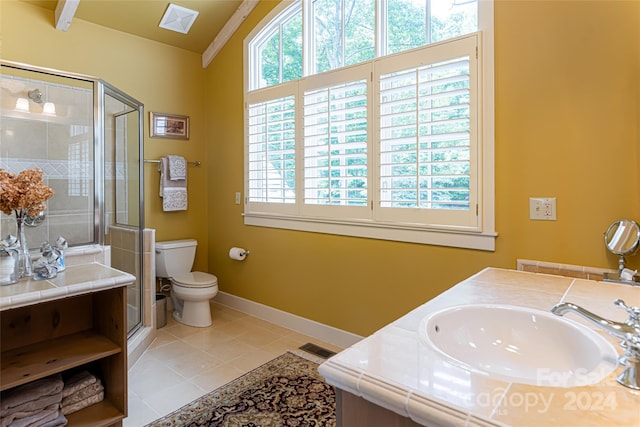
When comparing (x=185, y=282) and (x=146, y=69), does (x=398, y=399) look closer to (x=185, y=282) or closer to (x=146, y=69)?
(x=185, y=282)

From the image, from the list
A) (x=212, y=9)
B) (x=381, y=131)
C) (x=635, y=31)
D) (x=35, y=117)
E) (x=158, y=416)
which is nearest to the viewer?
(x=635, y=31)

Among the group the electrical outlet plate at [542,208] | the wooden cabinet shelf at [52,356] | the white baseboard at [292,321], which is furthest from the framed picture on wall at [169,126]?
the electrical outlet plate at [542,208]

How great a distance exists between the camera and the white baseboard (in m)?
2.77

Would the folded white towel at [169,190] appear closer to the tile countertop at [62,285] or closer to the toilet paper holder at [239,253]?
the toilet paper holder at [239,253]

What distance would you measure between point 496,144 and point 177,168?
113 inches

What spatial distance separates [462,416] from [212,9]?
3.76 m

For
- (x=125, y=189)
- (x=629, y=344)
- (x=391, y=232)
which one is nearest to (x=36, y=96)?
(x=125, y=189)

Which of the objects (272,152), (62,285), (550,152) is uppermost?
(272,152)

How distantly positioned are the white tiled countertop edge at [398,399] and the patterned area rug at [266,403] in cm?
128

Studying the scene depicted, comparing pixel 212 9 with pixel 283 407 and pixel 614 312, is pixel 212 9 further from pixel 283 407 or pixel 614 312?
pixel 614 312

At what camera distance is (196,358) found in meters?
2.59

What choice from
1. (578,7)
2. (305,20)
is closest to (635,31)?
(578,7)

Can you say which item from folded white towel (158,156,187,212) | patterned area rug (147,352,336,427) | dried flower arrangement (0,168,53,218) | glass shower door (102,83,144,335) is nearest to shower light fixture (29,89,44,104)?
glass shower door (102,83,144,335)

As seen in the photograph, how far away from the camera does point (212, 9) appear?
3.36 m
